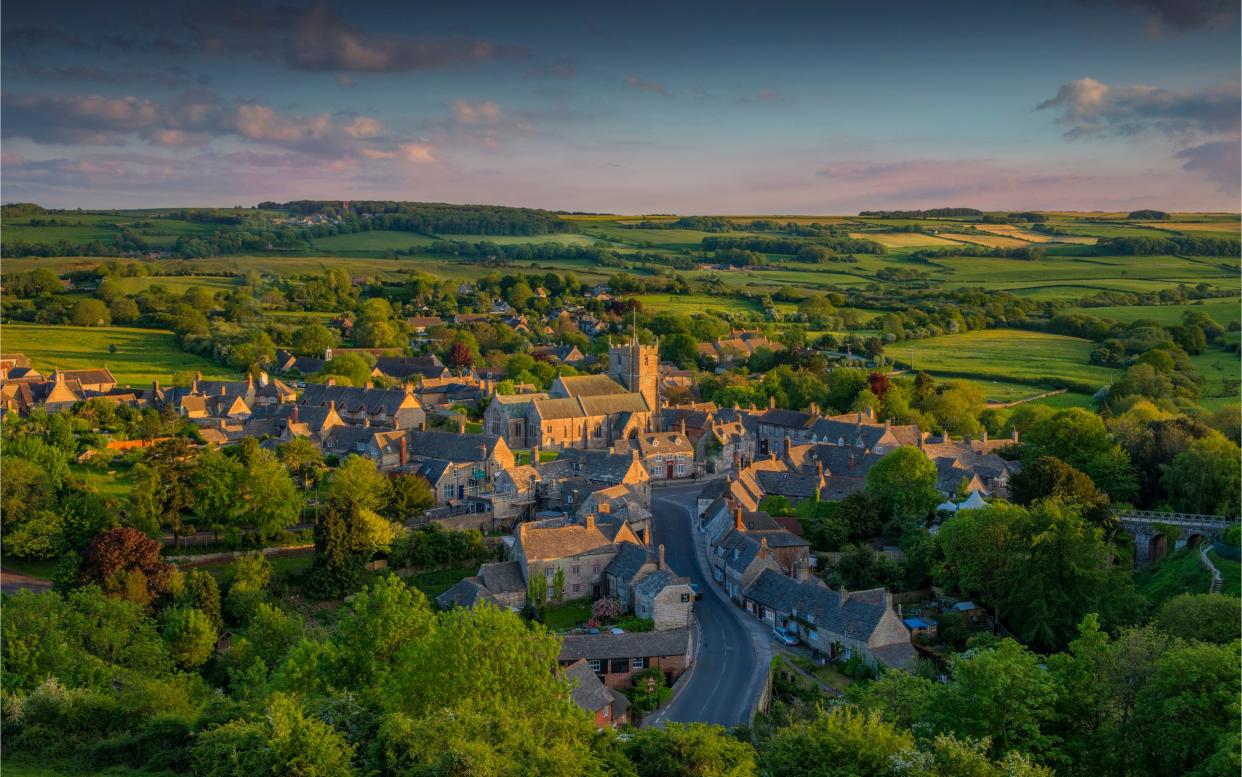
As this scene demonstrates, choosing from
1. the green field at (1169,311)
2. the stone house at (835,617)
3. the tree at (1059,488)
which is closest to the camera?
the stone house at (835,617)

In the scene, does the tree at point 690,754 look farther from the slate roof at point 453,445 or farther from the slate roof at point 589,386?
the slate roof at point 589,386

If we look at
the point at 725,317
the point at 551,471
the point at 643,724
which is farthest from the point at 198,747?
the point at 725,317

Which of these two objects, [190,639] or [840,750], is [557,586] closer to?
[190,639]

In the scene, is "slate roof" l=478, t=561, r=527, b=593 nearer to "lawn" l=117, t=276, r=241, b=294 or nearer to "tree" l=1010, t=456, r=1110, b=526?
"tree" l=1010, t=456, r=1110, b=526

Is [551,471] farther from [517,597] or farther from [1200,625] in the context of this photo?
[1200,625]

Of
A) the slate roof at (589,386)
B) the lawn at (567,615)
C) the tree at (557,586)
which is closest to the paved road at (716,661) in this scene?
the lawn at (567,615)

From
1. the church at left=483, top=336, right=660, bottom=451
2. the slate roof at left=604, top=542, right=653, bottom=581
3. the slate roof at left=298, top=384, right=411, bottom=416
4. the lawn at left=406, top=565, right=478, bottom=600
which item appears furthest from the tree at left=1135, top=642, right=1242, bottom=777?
the slate roof at left=298, top=384, right=411, bottom=416
